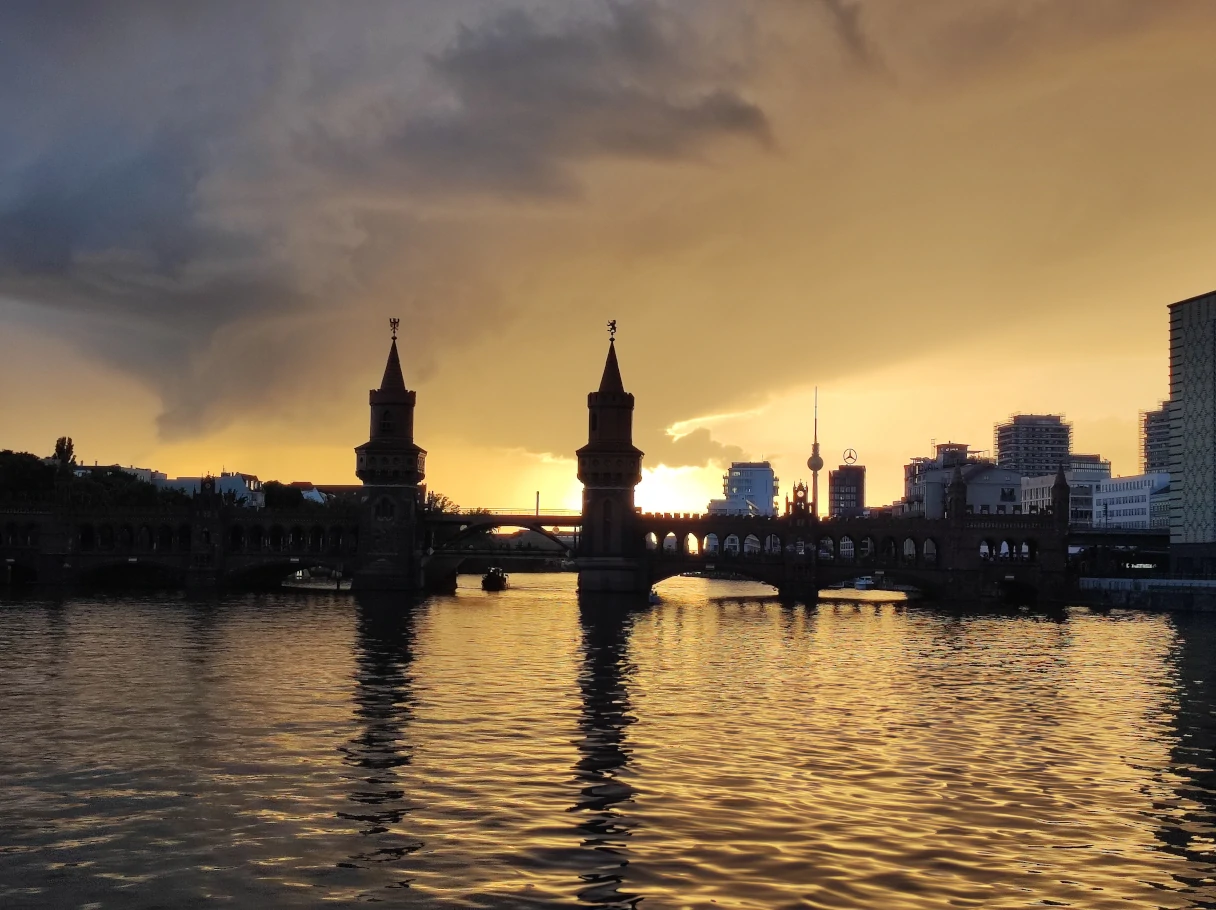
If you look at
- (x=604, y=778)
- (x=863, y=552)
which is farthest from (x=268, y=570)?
(x=604, y=778)

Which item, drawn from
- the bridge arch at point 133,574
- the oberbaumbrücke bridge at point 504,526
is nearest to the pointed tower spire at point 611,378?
the oberbaumbrücke bridge at point 504,526

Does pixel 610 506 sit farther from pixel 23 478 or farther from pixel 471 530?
pixel 23 478

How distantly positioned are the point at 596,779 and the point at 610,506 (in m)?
110

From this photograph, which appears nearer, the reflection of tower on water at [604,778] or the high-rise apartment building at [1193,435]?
the reflection of tower on water at [604,778]

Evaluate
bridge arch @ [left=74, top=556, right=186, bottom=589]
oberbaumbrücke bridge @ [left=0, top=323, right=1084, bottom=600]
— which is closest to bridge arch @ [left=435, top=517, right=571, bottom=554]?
oberbaumbrücke bridge @ [left=0, top=323, right=1084, bottom=600]

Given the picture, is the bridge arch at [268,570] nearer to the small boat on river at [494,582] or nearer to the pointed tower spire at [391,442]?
the pointed tower spire at [391,442]

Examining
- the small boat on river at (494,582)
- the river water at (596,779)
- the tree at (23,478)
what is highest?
the tree at (23,478)

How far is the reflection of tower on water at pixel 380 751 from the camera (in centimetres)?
2598

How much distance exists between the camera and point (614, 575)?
142 metres

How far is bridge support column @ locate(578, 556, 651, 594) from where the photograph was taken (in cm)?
14162

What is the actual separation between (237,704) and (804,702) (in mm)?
20433

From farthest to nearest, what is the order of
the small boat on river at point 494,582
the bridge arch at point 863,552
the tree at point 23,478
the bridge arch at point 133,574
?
the small boat on river at point 494,582 → the tree at point 23,478 → the bridge arch at point 133,574 → the bridge arch at point 863,552

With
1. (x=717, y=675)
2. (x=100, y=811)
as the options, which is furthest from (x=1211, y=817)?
(x=717, y=675)

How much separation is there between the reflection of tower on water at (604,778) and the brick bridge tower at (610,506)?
76.5 meters
